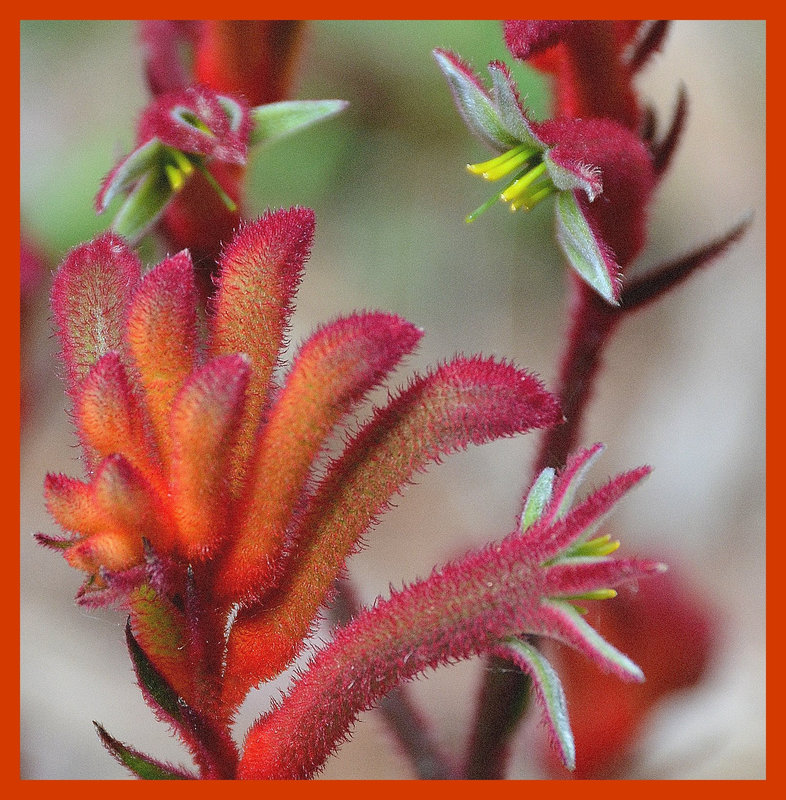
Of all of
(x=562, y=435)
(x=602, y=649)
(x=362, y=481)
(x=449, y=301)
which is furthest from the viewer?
(x=449, y=301)

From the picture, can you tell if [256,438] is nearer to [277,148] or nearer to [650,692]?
[650,692]

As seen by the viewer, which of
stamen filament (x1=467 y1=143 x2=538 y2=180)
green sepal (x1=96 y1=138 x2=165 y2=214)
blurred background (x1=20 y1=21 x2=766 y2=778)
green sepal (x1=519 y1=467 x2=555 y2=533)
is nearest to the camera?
green sepal (x1=519 y1=467 x2=555 y2=533)

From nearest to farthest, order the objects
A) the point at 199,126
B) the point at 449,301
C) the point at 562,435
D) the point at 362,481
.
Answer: the point at 362,481 → the point at 199,126 → the point at 562,435 → the point at 449,301

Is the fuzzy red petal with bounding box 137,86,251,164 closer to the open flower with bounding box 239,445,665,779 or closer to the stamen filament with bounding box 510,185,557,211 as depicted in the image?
the stamen filament with bounding box 510,185,557,211

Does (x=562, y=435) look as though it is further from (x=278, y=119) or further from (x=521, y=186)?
(x=278, y=119)

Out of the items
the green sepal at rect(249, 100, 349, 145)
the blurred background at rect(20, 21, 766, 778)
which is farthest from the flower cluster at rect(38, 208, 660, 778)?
the blurred background at rect(20, 21, 766, 778)

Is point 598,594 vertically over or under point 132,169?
under

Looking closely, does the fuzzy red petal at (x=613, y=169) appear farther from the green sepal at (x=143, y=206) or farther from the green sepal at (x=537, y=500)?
the green sepal at (x=143, y=206)

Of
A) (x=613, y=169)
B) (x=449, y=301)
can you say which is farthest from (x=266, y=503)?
(x=449, y=301)
